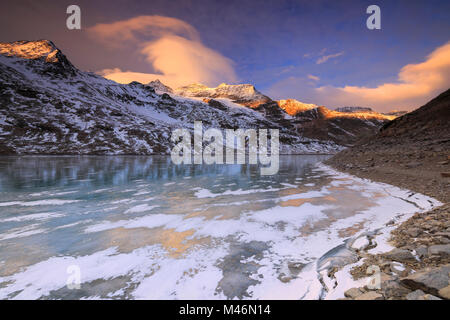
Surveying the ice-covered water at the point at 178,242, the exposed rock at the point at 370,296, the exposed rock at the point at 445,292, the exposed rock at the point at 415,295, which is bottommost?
the ice-covered water at the point at 178,242

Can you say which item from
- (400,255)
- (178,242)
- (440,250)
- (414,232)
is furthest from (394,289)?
(178,242)

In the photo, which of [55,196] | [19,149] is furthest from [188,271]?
[19,149]

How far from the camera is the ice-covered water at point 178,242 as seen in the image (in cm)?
412

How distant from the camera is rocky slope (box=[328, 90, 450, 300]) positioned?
306cm

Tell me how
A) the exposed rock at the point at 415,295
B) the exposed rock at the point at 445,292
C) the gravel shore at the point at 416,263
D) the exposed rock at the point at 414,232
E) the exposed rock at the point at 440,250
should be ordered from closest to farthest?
the exposed rock at the point at 445,292
the exposed rock at the point at 415,295
the gravel shore at the point at 416,263
the exposed rock at the point at 440,250
the exposed rock at the point at 414,232

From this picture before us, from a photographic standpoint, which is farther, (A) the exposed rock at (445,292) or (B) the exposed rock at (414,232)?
(B) the exposed rock at (414,232)

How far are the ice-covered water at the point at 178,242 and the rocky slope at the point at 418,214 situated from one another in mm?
1094

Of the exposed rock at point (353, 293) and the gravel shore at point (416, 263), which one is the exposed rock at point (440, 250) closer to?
the gravel shore at point (416, 263)

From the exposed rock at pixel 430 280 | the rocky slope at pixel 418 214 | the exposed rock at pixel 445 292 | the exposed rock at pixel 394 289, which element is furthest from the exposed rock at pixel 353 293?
the exposed rock at pixel 445 292

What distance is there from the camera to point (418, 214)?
24.4 ft

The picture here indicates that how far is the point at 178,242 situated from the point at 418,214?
800 centimetres

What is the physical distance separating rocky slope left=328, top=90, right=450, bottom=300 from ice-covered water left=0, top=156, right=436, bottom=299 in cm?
109

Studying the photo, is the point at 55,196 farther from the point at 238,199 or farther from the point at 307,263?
the point at 307,263

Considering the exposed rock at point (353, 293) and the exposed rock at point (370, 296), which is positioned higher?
the exposed rock at point (370, 296)
